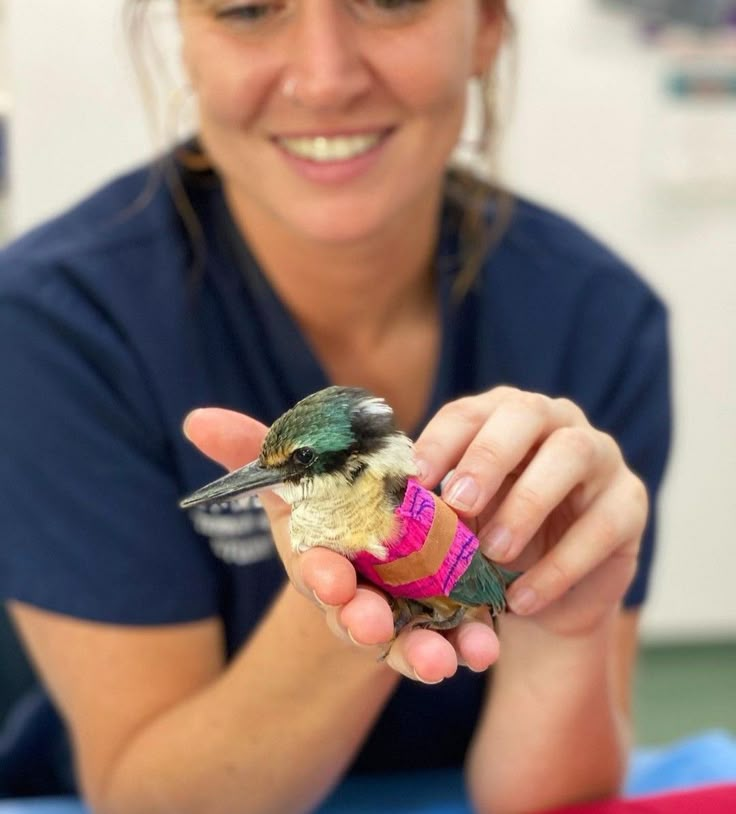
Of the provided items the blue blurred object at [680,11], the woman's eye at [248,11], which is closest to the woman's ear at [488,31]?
the woman's eye at [248,11]

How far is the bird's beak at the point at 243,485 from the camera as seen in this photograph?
0.56m

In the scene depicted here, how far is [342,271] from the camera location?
40.8 inches

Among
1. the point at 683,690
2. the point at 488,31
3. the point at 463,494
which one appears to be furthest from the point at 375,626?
the point at 683,690

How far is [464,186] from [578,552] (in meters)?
0.64

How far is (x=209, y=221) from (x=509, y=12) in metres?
0.37

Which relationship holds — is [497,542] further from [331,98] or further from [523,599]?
→ [331,98]

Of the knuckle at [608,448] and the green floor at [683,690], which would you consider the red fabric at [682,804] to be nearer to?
the knuckle at [608,448]

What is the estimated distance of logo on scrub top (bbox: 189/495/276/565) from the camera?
92 cm

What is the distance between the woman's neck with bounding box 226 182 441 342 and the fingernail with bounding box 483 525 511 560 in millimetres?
428

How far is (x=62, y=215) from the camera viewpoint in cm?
102

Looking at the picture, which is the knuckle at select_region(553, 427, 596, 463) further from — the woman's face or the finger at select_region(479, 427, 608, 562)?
the woman's face

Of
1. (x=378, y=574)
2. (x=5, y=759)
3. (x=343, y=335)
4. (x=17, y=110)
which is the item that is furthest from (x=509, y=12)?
(x=17, y=110)

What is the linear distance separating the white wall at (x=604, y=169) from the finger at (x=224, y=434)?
132cm

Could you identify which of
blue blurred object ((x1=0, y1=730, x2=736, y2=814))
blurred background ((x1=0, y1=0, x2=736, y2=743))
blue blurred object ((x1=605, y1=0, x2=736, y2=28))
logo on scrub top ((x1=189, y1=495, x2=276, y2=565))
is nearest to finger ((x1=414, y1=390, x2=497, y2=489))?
logo on scrub top ((x1=189, y1=495, x2=276, y2=565))
